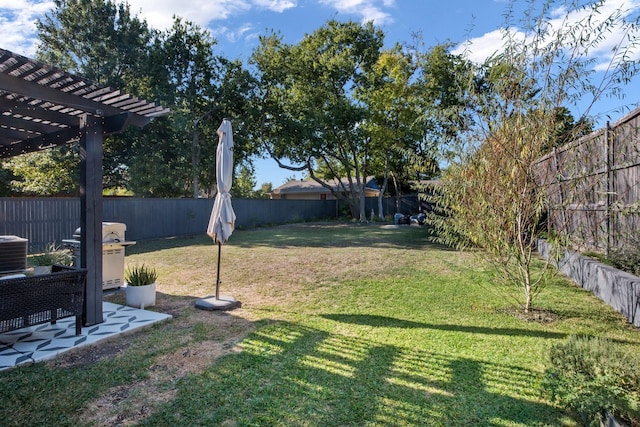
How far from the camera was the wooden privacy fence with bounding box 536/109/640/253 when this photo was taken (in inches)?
148

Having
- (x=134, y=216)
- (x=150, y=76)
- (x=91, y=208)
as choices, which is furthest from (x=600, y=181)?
(x=150, y=76)

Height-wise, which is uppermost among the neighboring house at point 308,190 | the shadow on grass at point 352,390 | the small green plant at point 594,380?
the neighboring house at point 308,190

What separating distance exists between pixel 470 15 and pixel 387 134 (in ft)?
46.5

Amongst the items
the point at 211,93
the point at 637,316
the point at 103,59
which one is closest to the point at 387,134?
the point at 211,93

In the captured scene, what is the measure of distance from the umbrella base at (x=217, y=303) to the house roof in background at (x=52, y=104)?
2256 millimetres

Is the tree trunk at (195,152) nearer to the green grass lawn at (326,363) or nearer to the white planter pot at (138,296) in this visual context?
the green grass lawn at (326,363)

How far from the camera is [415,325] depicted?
3.89m

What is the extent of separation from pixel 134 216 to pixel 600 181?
A: 39.7 feet

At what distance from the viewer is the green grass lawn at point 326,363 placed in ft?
7.34

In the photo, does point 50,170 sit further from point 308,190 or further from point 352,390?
point 308,190

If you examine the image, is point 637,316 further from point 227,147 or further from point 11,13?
point 11,13

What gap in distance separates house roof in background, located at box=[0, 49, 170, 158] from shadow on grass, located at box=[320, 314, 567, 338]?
313cm

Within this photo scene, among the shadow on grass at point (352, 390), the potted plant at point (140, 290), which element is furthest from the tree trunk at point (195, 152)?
the shadow on grass at point (352, 390)

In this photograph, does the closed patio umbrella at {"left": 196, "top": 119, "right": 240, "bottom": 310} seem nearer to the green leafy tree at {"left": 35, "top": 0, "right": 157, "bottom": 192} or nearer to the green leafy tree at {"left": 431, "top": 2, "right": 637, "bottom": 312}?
the green leafy tree at {"left": 431, "top": 2, "right": 637, "bottom": 312}
